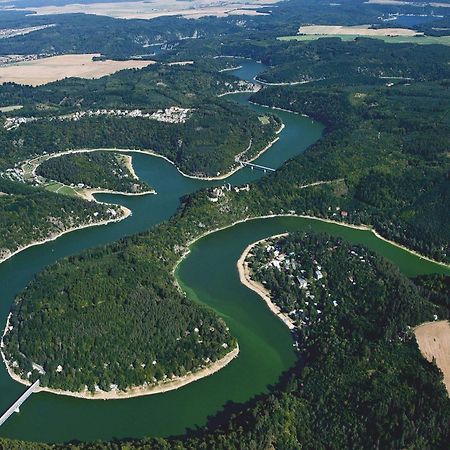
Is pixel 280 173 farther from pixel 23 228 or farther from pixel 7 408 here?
pixel 7 408

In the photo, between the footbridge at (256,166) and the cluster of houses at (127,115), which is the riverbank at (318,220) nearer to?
the footbridge at (256,166)

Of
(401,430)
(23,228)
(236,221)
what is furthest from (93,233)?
(401,430)

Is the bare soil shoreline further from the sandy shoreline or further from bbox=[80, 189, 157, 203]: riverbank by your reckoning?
bbox=[80, 189, 157, 203]: riverbank

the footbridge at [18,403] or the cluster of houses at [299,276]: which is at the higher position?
the cluster of houses at [299,276]

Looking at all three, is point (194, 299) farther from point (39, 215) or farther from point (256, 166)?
point (256, 166)

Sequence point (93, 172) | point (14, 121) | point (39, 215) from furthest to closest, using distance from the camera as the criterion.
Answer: point (14, 121)
point (93, 172)
point (39, 215)

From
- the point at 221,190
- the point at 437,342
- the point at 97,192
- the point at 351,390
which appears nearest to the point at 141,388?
the point at 351,390

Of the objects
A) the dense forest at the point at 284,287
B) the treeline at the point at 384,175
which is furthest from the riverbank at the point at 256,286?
the treeline at the point at 384,175
